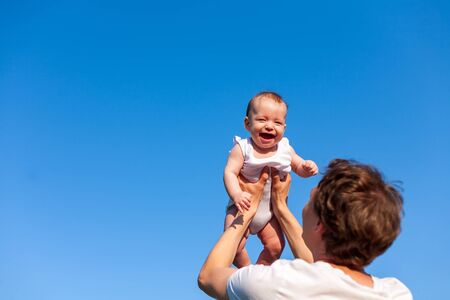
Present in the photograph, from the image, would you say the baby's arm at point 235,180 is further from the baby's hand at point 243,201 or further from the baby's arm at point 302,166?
the baby's arm at point 302,166

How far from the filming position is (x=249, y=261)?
654 cm

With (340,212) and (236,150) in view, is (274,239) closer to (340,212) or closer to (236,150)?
(236,150)

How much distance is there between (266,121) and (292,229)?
4.56 ft

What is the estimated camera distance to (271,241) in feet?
21.6

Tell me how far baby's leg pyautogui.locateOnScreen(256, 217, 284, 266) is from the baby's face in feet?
3.19

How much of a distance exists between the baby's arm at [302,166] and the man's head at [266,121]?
0.31 m

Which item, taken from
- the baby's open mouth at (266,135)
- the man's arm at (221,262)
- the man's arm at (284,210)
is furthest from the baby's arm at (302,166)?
the man's arm at (221,262)

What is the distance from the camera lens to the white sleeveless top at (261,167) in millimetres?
6352

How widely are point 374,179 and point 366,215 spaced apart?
12.8 inches

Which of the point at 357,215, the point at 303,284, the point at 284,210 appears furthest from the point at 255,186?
the point at 303,284

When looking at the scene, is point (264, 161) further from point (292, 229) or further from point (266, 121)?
point (292, 229)

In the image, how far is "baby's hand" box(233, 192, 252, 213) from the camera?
5.73 meters

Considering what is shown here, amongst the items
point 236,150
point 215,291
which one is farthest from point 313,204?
point 236,150

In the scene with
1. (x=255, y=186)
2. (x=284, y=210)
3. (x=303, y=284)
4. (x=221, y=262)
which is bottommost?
(x=303, y=284)
